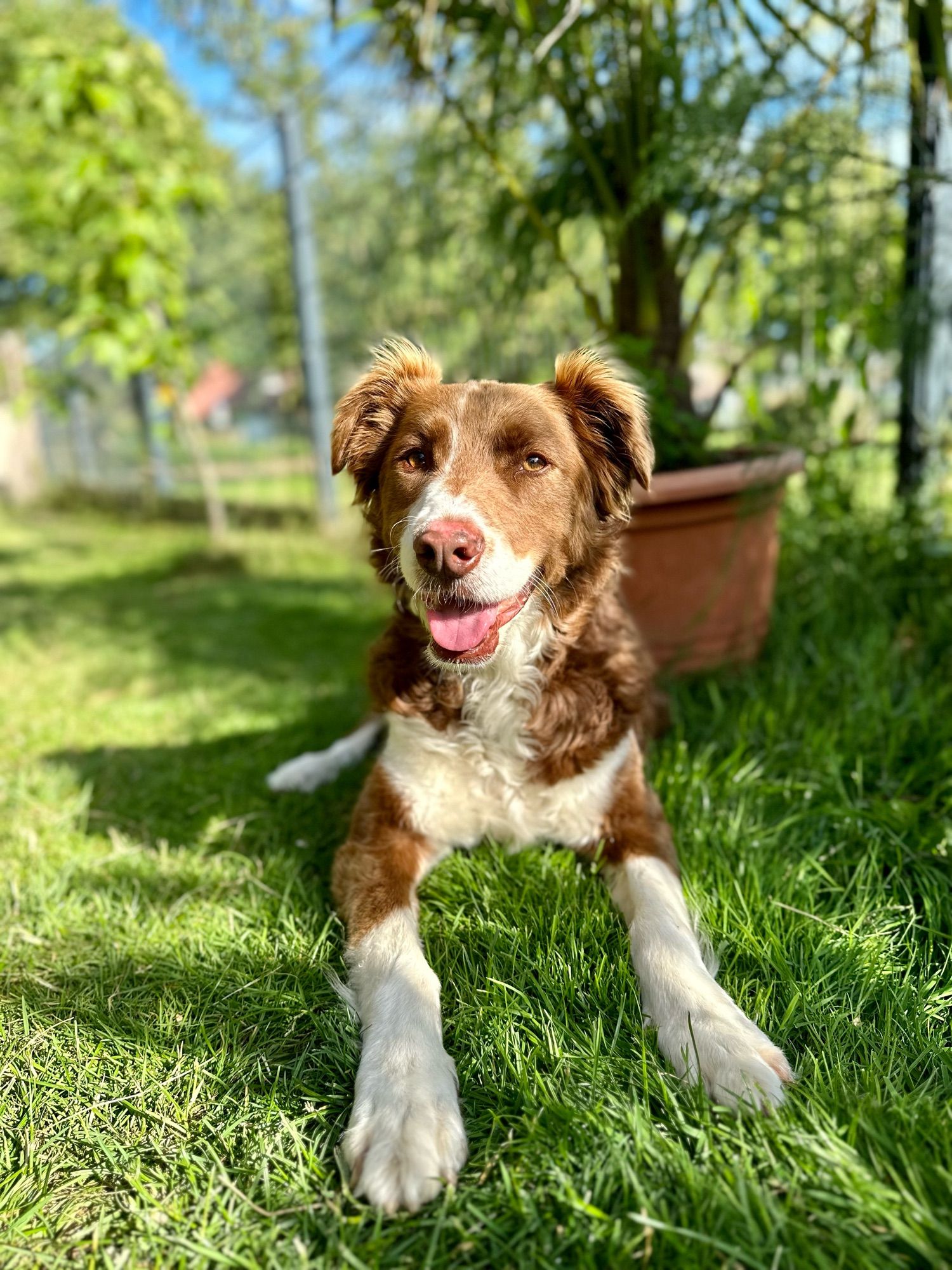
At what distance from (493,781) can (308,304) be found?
705 cm

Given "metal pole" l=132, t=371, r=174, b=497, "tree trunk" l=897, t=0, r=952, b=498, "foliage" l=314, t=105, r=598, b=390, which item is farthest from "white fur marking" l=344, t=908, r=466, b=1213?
"metal pole" l=132, t=371, r=174, b=497

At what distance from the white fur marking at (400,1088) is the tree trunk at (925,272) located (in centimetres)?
297

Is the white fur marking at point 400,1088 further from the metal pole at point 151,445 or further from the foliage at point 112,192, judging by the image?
the metal pole at point 151,445

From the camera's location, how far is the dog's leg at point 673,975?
1550 millimetres

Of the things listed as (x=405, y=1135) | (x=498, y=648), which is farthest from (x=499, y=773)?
(x=405, y=1135)

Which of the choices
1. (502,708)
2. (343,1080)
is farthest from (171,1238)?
(502,708)

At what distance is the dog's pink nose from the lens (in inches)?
73.6

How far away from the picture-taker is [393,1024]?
1691 millimetres

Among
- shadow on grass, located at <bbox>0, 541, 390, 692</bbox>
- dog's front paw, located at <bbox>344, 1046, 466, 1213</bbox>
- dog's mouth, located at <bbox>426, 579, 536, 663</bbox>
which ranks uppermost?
dog's mouth, located at <bbox>426, 579, 536, 663</bbox>

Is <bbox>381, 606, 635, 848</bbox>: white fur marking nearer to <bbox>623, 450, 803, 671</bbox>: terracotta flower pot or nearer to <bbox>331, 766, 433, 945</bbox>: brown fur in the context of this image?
<bbox>331, 766, 433, 945</bbox>: brown fur

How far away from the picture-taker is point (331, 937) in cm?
212

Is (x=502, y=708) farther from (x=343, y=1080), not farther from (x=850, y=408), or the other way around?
(x=850, y=408)

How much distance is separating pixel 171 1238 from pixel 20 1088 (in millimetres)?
537

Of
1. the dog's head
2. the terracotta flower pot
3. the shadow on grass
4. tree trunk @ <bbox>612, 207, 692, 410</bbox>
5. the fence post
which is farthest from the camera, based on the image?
the fence post
